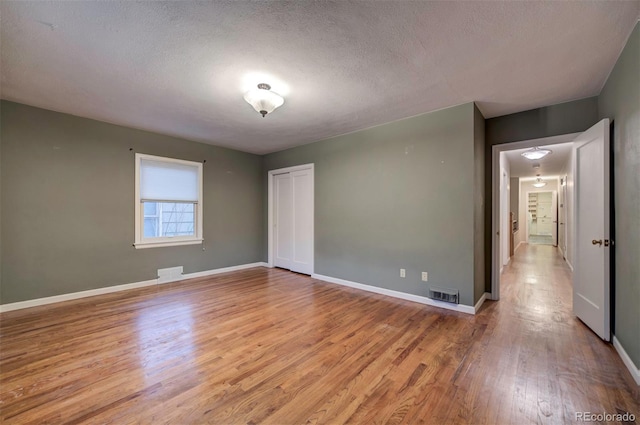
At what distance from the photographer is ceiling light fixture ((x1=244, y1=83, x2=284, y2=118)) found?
2.71 meters

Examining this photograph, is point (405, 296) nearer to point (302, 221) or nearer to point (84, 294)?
point (302, 221)

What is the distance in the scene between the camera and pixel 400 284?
3.75m

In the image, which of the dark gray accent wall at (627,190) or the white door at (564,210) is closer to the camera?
the dark gray accent wall at (627,190)

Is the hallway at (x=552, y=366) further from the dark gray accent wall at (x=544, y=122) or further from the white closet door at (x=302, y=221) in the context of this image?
the white closet door at (x=302, y=221)

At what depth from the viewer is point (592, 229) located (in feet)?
8.64

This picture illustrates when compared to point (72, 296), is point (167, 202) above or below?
above

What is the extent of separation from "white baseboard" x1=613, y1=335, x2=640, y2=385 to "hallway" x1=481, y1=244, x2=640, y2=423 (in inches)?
1.4

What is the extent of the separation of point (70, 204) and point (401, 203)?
15.6 ft

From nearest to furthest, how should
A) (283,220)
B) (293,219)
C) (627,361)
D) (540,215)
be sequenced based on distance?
1. (627,361)
2. (293,219)
3. (283,220)
4. (540,215)

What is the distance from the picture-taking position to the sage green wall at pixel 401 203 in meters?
3.24

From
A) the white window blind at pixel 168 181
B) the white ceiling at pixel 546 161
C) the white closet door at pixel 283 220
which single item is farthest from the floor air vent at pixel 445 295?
the white window blind at pixel 168 181

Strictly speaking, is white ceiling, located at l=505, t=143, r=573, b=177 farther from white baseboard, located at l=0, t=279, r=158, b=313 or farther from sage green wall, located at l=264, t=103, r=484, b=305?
white baseboard, located at l=0, t=279, r=158, b=313

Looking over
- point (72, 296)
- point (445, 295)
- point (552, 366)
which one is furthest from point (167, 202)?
point (552, 366)

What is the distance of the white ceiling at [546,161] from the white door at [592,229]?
216 cm
